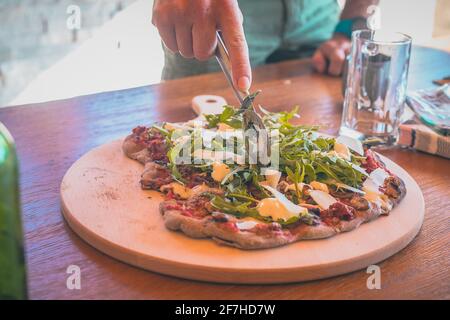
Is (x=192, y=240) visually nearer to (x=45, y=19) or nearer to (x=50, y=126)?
(x=50, y=126)

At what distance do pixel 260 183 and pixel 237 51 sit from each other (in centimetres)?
32

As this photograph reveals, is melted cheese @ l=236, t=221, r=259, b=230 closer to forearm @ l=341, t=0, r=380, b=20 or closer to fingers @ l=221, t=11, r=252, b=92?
fingers @ l=221, t=11, r=252, b=92

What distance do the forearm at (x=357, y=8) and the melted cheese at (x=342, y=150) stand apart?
1.18 meters

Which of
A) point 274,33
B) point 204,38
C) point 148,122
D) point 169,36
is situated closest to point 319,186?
point 204,38

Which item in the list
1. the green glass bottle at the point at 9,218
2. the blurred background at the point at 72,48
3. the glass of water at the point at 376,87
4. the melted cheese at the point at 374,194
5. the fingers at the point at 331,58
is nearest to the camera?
the green glass bottle at the point at 9,218

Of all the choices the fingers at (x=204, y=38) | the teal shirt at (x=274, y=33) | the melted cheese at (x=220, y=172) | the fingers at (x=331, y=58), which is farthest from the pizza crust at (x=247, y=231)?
the teal shirt at (x=274, y=33)

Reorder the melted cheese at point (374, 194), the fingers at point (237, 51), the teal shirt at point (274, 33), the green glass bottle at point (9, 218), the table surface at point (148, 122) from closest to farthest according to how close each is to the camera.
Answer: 1. the green glass bottle at point (9, 218)
2. the table surface at point (148, 122)
3. the melted cheese at point (374, 194)
4. the fingers at point (237, 51)
5. the teal shirt at point (274, 33)

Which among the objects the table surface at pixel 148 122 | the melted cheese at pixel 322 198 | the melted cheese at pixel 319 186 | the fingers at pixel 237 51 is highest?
the fingers at pixel 237 51

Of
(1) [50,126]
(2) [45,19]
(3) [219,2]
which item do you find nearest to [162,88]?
(1) [50,126]

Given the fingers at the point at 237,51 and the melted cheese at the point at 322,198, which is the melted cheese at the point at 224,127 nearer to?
the fingers at the point at 237,51

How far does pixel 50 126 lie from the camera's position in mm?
1793

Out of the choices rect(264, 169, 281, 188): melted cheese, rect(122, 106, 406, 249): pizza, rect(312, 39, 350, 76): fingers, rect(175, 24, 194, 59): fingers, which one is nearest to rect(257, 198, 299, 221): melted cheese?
rect(122, 106, 406, 249): pizza

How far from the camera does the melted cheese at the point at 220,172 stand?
51.6 inches

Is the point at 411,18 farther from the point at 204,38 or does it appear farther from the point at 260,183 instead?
the point at 260,183
